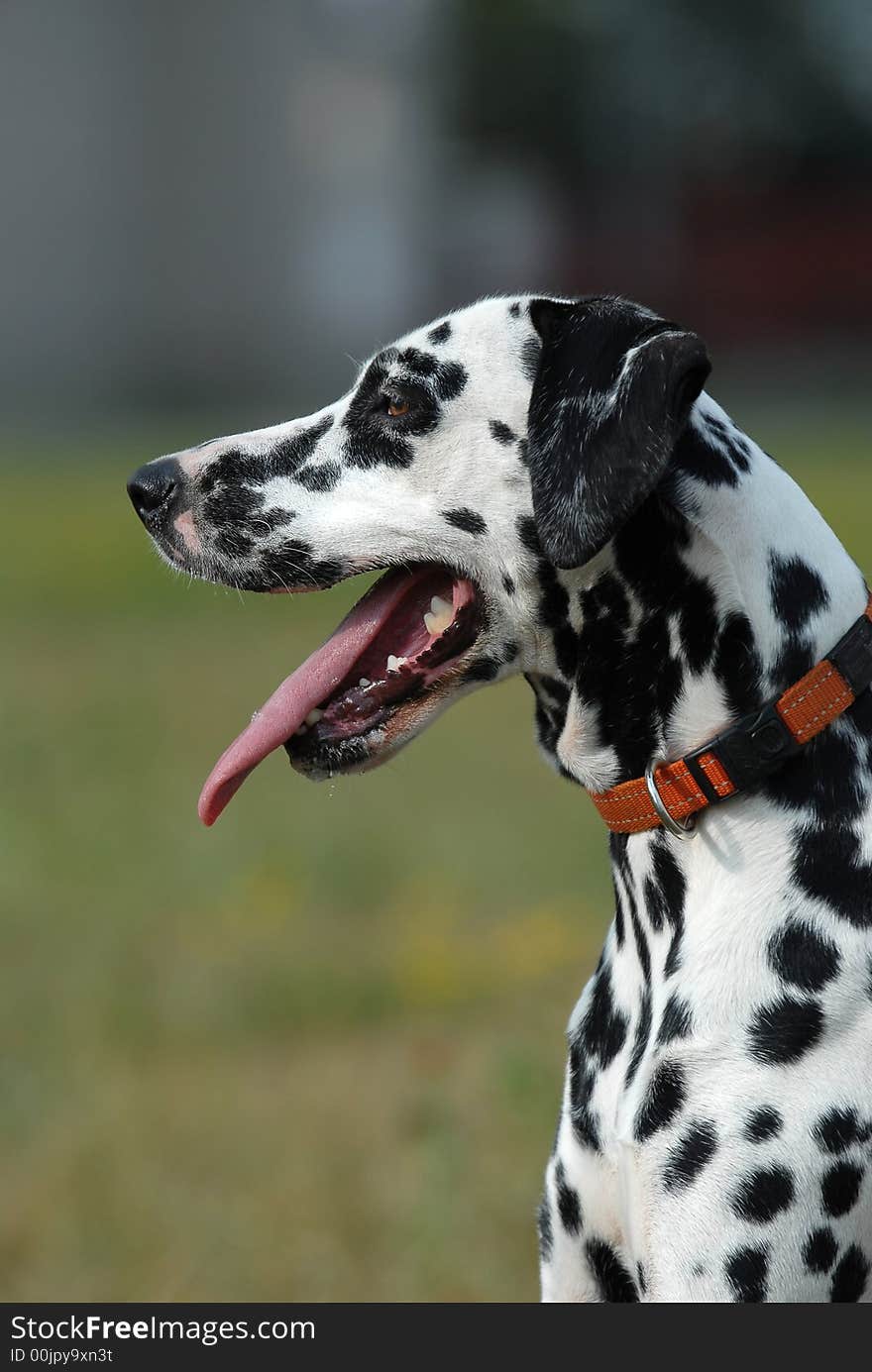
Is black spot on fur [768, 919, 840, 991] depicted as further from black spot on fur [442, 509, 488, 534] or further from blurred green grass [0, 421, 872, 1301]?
blurred green grass [0, 421, 872, 1301]

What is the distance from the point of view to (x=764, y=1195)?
10.9 feet

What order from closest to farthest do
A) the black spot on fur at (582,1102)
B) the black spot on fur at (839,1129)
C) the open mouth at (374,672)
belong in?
the black spot on fur at (839,1129) → the black spot on fur at (582,1102) → the open mouth at (374,672)

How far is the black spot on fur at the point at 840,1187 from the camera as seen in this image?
3320mm

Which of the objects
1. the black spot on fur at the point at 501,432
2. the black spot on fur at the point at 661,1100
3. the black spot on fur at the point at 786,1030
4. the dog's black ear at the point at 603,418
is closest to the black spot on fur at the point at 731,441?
the dog's black ear at the point at 603,418

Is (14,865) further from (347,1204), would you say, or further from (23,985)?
(347,1204)

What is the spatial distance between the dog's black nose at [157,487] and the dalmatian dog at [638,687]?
0.38 ft

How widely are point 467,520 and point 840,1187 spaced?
1462 millimetres

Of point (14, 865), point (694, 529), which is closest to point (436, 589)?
point (694, 529)

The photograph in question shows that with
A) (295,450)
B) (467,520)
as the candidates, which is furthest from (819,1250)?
(295,450)

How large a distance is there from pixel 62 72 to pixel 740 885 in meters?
56.2

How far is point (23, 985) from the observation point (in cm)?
848

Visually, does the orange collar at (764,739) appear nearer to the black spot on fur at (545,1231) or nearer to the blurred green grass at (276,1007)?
the black spot on fur at (545,1231)

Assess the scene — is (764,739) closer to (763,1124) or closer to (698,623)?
(698,623)

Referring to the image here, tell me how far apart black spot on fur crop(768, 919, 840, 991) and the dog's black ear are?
78cm
